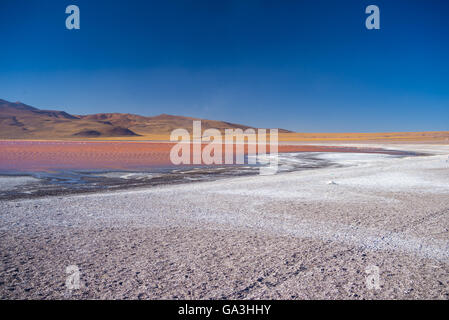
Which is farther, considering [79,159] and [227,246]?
[79,159]

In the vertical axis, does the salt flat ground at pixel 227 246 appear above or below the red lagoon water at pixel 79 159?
below

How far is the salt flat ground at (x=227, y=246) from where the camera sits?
358 cm

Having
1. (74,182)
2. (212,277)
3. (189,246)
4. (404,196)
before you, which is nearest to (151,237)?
(189,246)

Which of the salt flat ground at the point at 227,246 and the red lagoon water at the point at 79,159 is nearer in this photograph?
the salt flat ground at the point at 227,246

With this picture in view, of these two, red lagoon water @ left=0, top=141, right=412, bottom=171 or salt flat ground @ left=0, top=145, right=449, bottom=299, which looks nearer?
salt flat ground @ left=0, top=145, right=449, bottom=299

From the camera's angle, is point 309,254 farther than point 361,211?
No

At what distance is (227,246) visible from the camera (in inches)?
194

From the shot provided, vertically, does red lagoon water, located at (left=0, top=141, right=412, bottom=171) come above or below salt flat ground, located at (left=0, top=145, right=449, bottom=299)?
above

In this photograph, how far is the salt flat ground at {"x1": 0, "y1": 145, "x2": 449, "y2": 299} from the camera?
11.7 feet

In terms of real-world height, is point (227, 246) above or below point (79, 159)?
below
